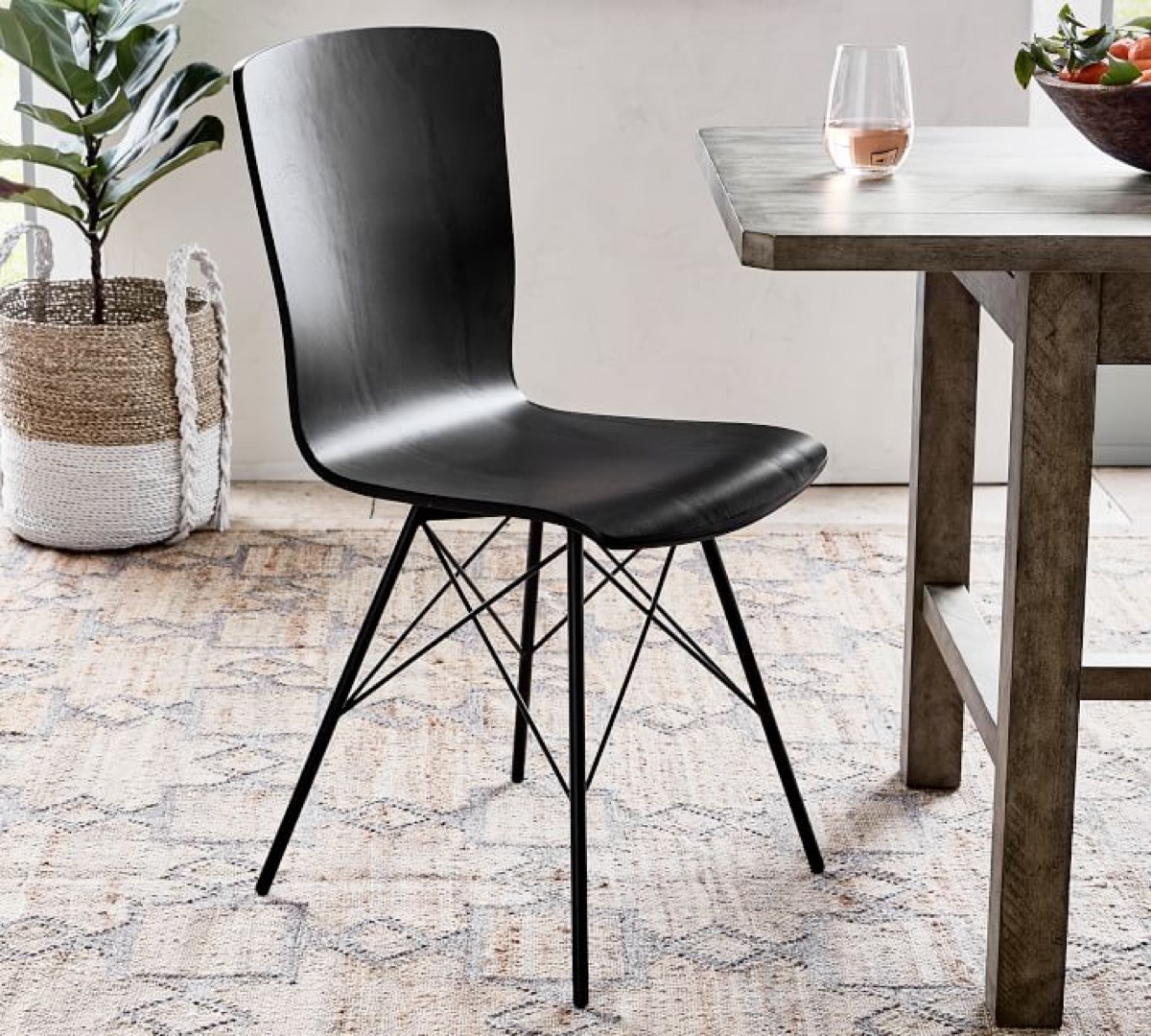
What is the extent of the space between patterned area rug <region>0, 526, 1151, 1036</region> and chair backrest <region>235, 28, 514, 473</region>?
1.70ft

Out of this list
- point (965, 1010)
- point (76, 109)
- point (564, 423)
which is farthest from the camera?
point (76, 109)

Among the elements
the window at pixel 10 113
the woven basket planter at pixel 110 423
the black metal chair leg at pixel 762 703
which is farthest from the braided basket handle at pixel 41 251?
the black metal chair leg at pixel 762 703

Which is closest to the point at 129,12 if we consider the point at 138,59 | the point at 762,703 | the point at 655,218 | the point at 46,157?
the point at 138,59

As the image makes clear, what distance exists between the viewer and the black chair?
1836 millimetres

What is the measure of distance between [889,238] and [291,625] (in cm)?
157

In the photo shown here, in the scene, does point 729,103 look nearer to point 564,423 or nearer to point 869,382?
point 869,382

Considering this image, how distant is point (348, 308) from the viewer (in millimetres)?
1993

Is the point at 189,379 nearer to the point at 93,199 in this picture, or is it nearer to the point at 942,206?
the point at 93,199

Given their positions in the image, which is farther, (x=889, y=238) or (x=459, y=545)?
(x=459, y=545)

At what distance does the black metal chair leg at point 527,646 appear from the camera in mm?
2166

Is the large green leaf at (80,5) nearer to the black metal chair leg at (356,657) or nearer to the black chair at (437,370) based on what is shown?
the black chair at (437,370)

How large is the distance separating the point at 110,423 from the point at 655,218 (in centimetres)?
109

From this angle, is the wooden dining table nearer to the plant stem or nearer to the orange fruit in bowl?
the orange fruit in bowl

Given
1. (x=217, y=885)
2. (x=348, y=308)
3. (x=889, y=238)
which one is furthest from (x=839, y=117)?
(x=217, y=885)
